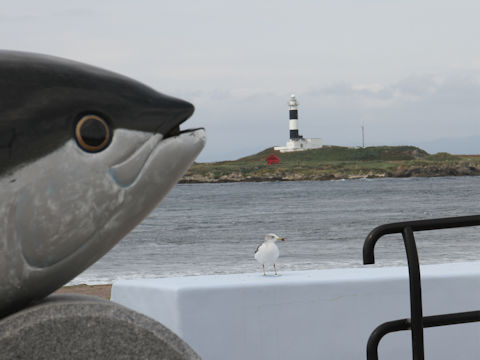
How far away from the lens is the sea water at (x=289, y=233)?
2242 cm

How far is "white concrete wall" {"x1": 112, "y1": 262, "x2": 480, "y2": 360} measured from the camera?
133 inches

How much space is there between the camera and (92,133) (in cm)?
175

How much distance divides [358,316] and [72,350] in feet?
6.81

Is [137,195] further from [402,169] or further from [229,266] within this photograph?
[402,169]

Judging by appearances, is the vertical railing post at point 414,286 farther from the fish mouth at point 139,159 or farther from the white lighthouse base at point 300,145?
the white lighthouse base at point 300,145

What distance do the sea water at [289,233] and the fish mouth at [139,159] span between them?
8089 mm

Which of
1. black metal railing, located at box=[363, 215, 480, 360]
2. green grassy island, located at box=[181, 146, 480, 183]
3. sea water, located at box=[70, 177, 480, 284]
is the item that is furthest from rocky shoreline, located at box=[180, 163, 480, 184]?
black metal railing, located at box=[363, 215, 480, 360]

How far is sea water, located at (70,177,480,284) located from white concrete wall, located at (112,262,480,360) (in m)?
6.15

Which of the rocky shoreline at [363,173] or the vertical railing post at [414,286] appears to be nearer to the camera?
the vertical railing post at [414,286]

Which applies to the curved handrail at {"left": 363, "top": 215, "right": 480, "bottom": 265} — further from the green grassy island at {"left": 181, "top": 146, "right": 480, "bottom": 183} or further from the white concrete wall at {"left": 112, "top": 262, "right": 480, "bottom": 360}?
the green grassy island at {"left": 181, "top": 146, "right": 480, "bottom": 183}

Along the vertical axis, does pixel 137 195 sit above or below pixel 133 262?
above

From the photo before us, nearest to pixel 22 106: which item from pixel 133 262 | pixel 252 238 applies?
pixel 133 262

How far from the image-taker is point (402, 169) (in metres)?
95.4

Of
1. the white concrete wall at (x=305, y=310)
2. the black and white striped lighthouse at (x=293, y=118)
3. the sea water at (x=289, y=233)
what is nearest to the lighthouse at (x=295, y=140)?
the black and white striped lighthouse at (x=293, y=118)
